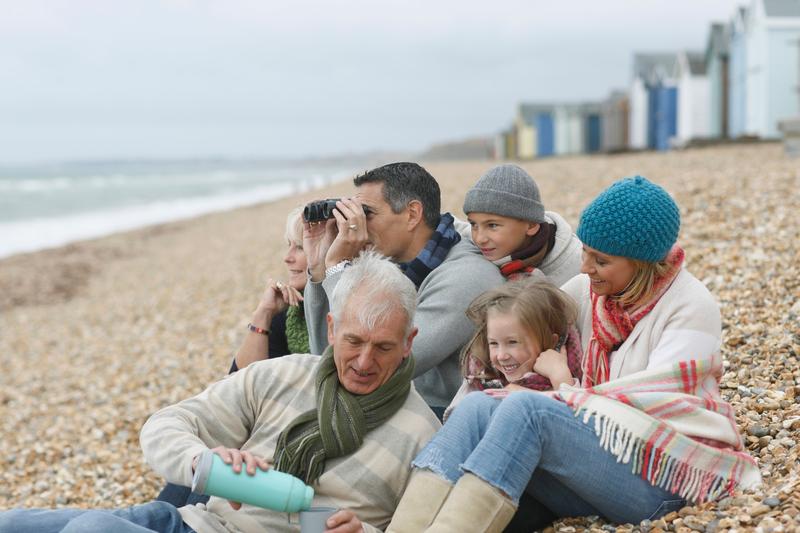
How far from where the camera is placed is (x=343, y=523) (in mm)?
2721

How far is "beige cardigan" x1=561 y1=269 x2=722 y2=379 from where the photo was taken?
2.91m

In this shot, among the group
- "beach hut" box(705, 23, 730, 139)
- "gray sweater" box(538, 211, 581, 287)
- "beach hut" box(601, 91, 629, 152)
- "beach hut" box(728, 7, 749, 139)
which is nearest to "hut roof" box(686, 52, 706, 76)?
"beach hut" box(705, 23, 730, 139)

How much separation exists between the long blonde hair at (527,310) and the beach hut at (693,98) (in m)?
24.9

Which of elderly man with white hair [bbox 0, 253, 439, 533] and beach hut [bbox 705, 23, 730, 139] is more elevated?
beach hut [bbox 705, 23, 730, 139]

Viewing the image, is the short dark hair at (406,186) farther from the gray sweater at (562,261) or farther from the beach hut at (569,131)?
the beach hut at (569,131)

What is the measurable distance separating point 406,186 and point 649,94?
29586 mm

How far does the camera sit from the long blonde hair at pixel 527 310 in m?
3.31

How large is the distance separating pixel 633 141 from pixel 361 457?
32013mm

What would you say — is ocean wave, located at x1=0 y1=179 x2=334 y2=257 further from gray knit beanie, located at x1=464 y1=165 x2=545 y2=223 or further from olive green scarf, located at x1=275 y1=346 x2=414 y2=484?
olive green scarf, located at x1=275 y1=346 x2=414 y2=484

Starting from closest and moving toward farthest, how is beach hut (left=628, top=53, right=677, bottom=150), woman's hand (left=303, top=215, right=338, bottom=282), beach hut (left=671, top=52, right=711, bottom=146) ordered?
woman's hand (left=303, top=215, right=338, bottom=282) < beach hut (left=671, top=52, right=711, bottom=146) < beach hut (left=628, top=53, right=677, bottom=150)

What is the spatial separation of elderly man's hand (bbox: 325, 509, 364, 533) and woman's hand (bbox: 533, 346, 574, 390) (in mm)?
923

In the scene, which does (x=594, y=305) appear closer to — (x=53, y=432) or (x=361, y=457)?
(x=361, y=457)

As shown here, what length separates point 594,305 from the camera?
3.29 metres

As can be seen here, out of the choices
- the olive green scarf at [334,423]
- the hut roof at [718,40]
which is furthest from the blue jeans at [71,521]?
the hut roof at [718,40]
